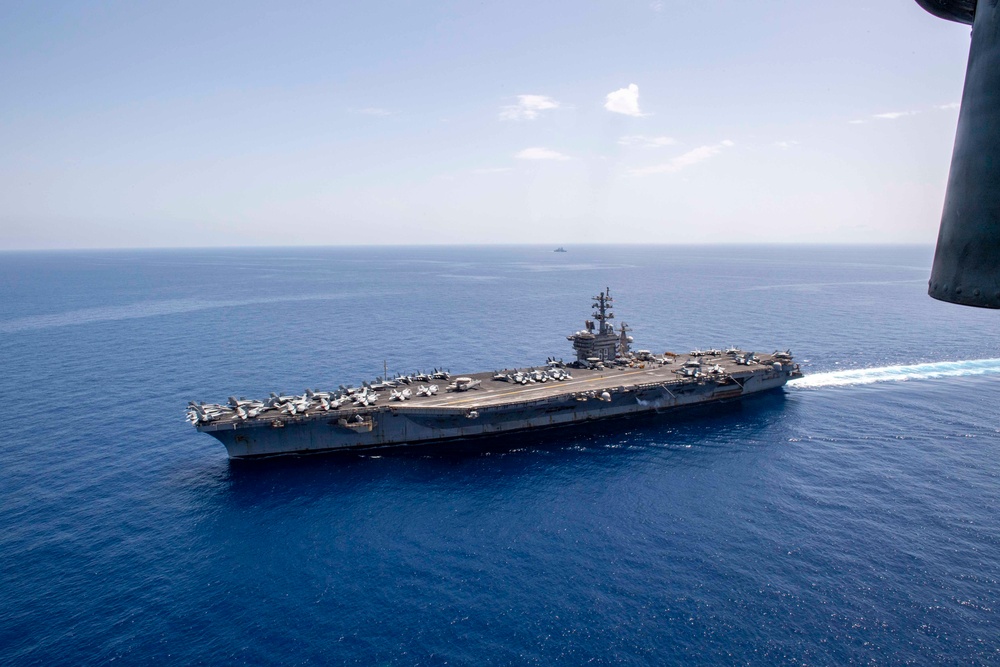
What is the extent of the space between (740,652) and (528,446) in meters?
23.1

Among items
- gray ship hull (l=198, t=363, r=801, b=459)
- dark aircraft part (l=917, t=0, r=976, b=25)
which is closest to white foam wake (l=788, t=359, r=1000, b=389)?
gray ship hull (l=198, t=363, r=801, b=459)

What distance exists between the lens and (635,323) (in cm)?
9400

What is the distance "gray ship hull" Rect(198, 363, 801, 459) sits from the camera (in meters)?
40.7

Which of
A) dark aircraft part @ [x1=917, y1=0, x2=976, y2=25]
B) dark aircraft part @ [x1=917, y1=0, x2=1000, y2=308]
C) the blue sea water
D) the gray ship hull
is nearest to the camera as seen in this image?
dark aircraft part @ [x1=917, y1=0, x2=1000, y2=308]

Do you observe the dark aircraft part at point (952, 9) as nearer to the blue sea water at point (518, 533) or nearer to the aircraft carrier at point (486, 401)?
the blue sea water at point (518, 533)

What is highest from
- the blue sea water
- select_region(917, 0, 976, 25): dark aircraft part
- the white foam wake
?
select_region(917, 0, 976, 25): dark aircraft part

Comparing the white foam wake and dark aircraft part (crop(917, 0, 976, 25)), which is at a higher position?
dark aircraft part (crop(917, 0, 976, 25))

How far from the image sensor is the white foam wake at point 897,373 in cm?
5712

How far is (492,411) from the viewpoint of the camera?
43812mm

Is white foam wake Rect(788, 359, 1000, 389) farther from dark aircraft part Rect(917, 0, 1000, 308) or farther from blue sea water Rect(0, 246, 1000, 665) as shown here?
dark aircraft part Rect(917, 0, 1000, 308)

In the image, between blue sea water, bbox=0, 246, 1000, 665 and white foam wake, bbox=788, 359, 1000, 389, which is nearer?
blue sea water, bbox=0, 246, 1000, 665

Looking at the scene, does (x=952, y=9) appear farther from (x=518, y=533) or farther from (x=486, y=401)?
(x=486, y=401)

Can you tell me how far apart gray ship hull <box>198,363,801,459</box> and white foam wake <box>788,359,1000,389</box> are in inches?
217

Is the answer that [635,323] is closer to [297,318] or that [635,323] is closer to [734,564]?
[297,318]
